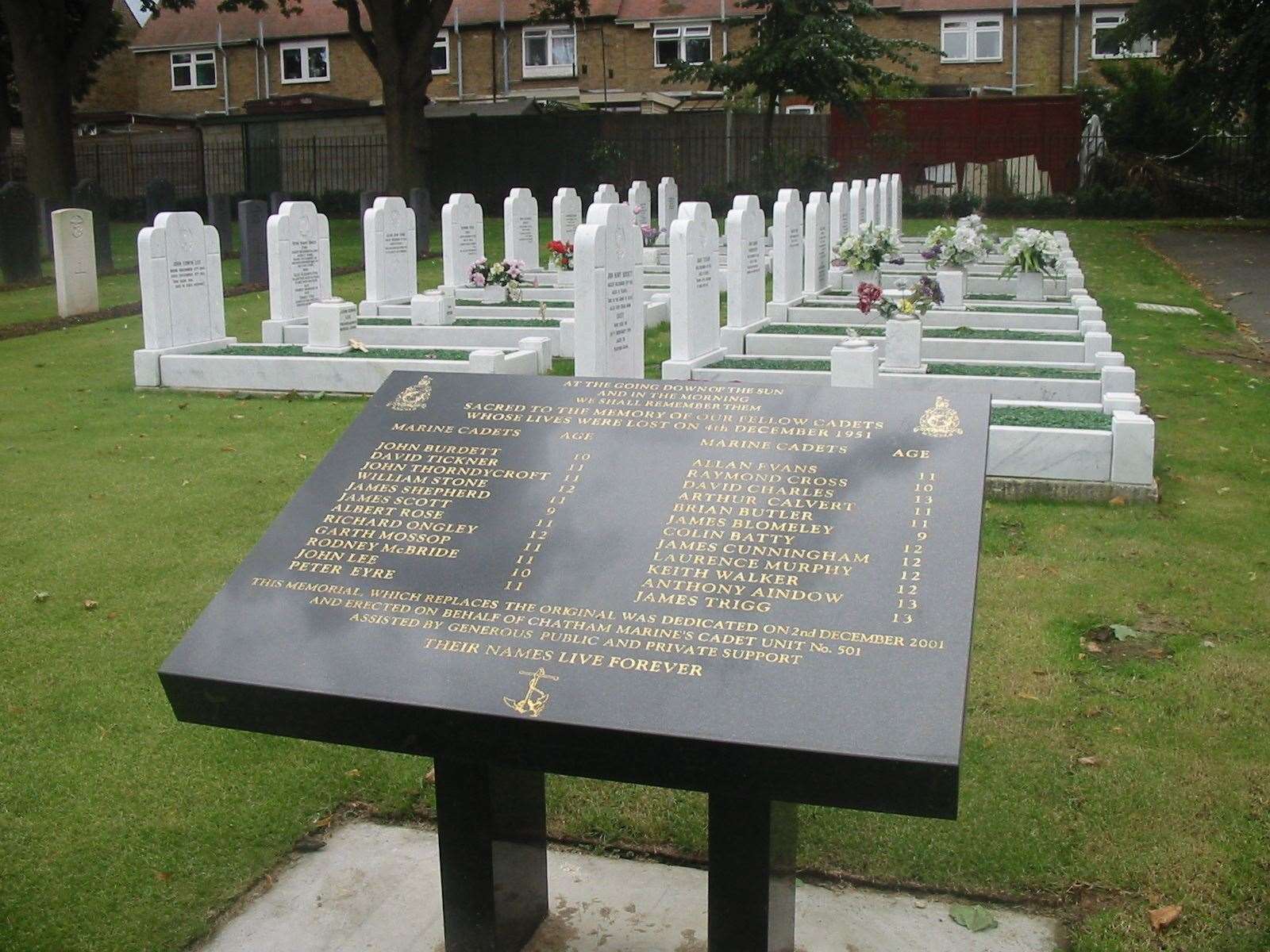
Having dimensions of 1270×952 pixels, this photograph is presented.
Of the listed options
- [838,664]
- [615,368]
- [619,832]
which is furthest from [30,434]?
[838,664]

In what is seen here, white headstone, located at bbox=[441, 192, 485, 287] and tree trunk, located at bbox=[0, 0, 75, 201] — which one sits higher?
tree trunk, located at bbox=[0, 0, 75, 201]

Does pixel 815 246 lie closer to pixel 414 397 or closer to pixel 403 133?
pixel 403 133

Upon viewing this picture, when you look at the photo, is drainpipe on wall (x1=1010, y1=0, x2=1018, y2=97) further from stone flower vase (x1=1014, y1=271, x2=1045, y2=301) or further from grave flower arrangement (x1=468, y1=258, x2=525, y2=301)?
grave flower arrangement (x1=468, y1=258, x2=525, y2=301)

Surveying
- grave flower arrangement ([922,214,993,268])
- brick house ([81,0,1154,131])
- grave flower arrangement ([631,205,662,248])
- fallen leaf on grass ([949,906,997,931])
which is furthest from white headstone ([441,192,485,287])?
brick house ([81,0,1154,131])

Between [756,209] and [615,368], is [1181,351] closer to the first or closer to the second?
[756,209]

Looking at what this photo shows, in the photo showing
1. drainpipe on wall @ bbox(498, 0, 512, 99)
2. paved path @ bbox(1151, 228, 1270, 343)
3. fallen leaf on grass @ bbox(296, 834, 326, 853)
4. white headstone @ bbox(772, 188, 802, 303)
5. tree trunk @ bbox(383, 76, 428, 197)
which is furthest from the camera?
drainpipe on wall @ bbox(498, 0, 512, 99)

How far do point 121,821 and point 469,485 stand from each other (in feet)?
6.40

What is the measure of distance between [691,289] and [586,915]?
8.07m

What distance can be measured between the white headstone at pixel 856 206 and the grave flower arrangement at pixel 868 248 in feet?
12.9

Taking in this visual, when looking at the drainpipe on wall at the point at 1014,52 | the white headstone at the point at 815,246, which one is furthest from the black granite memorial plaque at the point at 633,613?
the drainpipe on wall at the point at 1014,52

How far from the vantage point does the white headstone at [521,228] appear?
65.5 feet

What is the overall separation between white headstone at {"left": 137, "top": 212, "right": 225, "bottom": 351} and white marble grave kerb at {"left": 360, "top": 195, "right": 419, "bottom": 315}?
118 inches

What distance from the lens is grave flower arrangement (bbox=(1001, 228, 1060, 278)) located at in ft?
54.1

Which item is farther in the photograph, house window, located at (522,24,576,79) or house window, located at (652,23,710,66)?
house window, located at (522,24,576,79)
